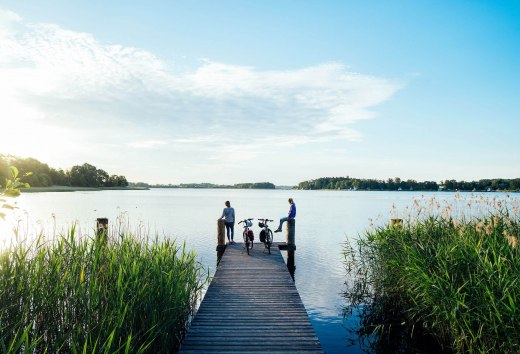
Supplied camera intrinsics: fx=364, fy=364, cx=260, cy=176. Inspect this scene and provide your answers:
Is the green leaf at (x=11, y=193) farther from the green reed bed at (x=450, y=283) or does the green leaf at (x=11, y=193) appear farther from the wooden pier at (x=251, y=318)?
the green reed bed at (x=450, y=283)

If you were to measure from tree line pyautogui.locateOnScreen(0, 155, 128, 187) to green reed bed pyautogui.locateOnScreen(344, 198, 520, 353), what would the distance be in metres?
94.0

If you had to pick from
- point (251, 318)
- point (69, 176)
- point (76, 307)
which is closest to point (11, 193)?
point (76, 307)

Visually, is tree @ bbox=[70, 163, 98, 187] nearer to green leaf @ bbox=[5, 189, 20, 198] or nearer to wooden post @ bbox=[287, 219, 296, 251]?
wooden post @ bbox=[287, 219, 296, 251]

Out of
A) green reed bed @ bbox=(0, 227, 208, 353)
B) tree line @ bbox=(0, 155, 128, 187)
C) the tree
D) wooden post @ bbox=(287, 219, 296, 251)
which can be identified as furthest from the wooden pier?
the tree

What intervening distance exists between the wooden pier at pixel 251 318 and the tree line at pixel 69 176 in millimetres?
91693

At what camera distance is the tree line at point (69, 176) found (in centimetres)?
10499

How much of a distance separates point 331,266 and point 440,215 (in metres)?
10.6

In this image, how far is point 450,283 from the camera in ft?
24.2

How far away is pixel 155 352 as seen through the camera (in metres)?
6.31

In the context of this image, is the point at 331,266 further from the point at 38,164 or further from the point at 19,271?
the point at 38,164

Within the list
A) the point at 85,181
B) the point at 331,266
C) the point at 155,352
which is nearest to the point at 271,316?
the point at 155,352

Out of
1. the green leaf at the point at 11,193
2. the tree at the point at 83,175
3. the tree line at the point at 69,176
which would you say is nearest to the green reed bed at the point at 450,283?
the green leaf at the point at 11,193

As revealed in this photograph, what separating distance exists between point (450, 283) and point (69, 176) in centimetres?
15276

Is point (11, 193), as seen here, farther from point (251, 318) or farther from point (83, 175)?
point (83, 175)
